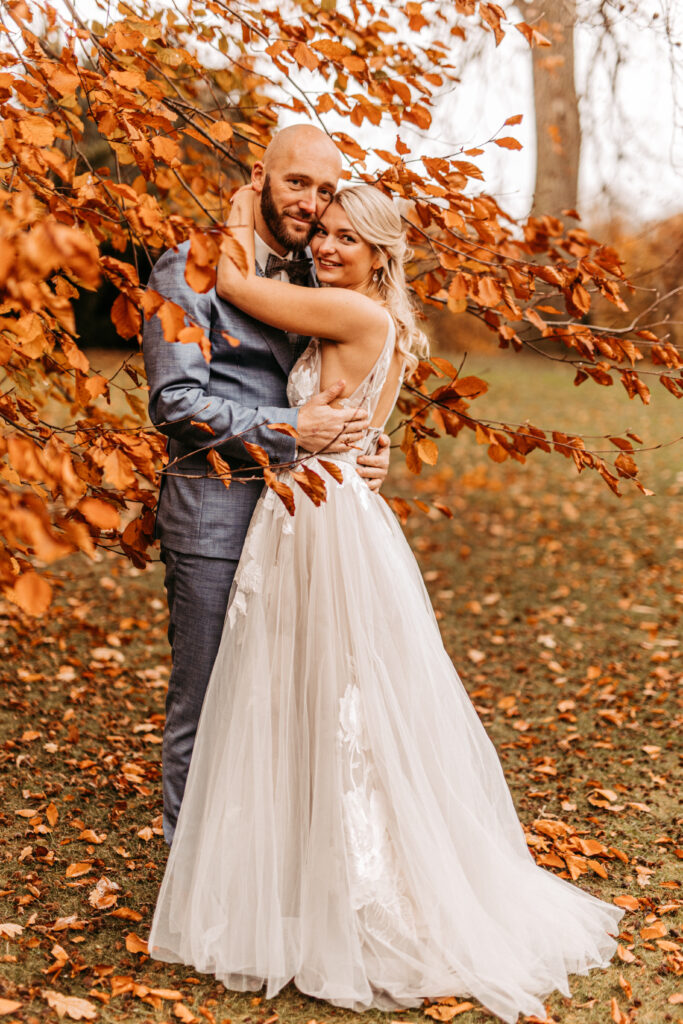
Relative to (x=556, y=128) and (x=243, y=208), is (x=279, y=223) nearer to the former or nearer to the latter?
(x=243, y=208)

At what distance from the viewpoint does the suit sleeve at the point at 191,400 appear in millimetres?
2561

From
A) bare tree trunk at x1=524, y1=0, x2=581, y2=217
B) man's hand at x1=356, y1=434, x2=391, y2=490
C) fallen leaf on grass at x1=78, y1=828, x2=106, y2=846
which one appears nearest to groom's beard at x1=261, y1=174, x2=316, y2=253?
man's hand at x1=356, y1=434, x2=391, y2=490

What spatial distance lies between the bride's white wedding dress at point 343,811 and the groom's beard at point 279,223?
308mm

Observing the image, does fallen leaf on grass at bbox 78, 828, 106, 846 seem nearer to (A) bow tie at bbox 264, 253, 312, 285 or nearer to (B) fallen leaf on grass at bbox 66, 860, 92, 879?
(B) fallen leaf on grass at bbox 66, 860, 92, 879

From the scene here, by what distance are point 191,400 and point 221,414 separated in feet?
0.30

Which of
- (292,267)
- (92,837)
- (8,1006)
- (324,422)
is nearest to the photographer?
(8,1006)

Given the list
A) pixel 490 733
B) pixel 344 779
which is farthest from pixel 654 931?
pixel 490 733

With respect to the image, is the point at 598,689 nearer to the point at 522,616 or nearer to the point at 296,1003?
the point at 522,616

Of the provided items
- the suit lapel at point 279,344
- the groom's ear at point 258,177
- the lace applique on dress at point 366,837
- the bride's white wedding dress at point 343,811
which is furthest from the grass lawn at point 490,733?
the groom's ear at point 258,177

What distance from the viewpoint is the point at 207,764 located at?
2.70 m

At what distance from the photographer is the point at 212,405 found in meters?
2.57

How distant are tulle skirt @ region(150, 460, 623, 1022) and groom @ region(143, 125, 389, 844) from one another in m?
0.12

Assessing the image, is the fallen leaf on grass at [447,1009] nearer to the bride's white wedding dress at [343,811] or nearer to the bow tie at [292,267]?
the bride's white wedding dress at [343,811]

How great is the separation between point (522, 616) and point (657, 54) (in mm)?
3669
